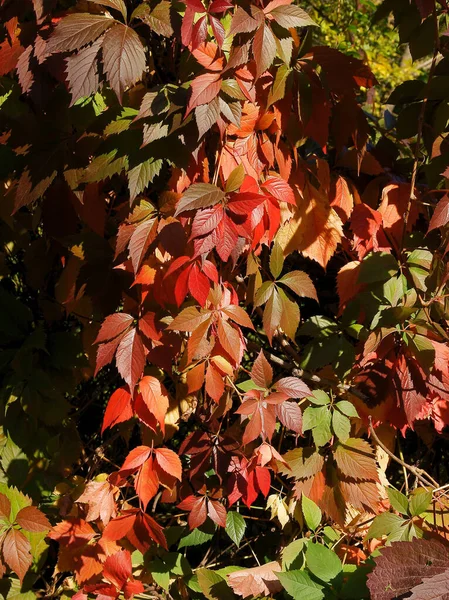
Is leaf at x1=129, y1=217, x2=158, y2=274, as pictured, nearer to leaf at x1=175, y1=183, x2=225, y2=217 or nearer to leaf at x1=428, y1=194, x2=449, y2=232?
leaf at x1=175, y1=183, x2=225, y2=217

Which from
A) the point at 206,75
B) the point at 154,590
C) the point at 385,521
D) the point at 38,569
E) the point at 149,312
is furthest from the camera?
the point at 38,569

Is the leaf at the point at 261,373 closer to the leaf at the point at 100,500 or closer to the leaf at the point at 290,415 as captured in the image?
the leaf at the point at 290,415

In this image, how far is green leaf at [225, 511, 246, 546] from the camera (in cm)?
188

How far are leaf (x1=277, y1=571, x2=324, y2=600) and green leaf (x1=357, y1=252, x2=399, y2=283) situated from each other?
0.70 metres

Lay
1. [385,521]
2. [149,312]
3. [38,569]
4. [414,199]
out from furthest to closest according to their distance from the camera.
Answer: [38,569], [414,199], [385,521], [149,312]

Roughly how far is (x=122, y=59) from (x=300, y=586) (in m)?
1.18

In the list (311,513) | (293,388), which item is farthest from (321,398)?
(311,513)

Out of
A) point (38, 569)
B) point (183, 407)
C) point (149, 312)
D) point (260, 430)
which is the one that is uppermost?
point (149, 312)

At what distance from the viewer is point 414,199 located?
5.69 ft

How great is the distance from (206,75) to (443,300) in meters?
0.79

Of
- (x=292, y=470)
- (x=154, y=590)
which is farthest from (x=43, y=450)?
(x=292, y=470)

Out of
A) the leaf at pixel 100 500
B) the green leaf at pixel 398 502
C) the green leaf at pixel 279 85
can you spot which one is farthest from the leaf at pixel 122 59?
the green leaf at pixel 398 502

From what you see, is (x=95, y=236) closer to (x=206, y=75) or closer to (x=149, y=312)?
(x=149, y=312)

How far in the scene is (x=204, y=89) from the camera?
4.14ft
